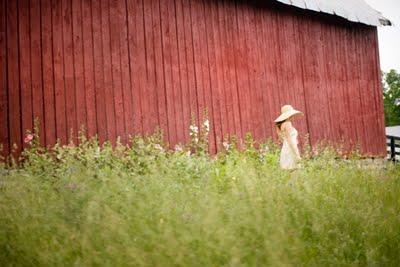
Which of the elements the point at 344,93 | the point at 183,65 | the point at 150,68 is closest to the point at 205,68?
the point at 183,65

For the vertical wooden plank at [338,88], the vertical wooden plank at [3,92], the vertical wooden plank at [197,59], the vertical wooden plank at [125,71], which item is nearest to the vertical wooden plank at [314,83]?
the vertical wooden plank at [338,88]

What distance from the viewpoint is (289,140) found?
7.45 meters

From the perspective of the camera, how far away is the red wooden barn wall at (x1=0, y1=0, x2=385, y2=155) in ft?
23.3

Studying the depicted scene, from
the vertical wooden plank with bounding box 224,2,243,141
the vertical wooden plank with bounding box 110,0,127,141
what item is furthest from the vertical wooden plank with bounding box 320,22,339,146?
the vertical wooden plank with bounding box 110,0,127,141

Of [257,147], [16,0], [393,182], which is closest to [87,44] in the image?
[16,0]

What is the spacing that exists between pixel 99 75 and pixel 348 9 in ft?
24.3

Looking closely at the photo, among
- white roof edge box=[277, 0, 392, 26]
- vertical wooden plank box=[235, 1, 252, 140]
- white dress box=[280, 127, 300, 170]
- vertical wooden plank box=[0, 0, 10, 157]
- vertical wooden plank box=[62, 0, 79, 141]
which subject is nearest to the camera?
vertical wooden plank box=[0, 0, 10, 157]

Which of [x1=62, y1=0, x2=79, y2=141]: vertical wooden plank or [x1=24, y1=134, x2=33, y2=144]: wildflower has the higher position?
[x1=62, y1=0, x2=79, y2=141]: vertical wooden plank

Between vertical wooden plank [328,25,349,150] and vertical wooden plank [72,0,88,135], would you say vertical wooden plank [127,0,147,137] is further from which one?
vertical wooden plank [328,25,349,150]

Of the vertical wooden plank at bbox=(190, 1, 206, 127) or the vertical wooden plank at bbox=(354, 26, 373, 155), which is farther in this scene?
the vertical wooden plank at bbox=(354, 26, 373, 155)

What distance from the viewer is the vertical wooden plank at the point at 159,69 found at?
844 cm

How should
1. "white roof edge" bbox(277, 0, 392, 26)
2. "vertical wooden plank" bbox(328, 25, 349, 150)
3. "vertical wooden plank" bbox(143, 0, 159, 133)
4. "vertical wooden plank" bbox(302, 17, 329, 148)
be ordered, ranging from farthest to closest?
"vertical wooden plank" bbox(328, 25, 349, 150), "vertical wooden plank" bbox(302, 17, 329, 148), "white roof edge" bbox(277, 0, 392, 26), "vertical wooden plank" bbox(143, 0, 159, 133)

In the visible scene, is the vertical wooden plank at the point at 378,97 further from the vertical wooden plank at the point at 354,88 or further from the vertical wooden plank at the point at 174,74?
the vertical wooden plank at the point at 174,74

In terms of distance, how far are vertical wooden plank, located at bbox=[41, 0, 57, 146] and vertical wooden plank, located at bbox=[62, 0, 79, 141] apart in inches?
8.7
